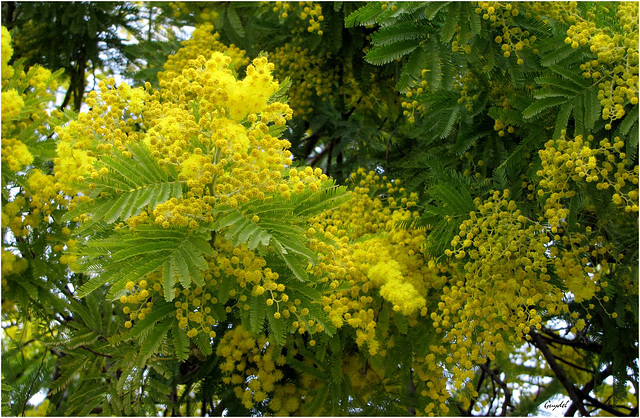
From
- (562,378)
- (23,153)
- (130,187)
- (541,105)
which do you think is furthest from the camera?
(562,378)

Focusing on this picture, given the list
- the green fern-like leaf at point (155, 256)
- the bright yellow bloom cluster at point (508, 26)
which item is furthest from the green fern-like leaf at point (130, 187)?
the bright yellow bloom cluster at point (508, 26)

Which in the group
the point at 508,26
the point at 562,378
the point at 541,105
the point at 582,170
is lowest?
the point at 562,378

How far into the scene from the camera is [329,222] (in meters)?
4.18

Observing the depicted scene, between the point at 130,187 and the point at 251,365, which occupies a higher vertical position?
the point at 130,187

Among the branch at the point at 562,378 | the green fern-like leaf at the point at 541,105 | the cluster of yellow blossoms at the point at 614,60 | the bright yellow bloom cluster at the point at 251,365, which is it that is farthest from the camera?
the branch at the point at 562,378

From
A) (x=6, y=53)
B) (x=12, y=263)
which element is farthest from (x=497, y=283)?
(x=6, y=53)

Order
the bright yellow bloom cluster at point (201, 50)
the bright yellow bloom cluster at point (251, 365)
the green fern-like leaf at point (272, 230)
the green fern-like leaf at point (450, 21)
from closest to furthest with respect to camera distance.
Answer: the green fern-like leaf at point (272, 230) → the green fern-like leaf at point (450, 21) → the bright yellow bloom cluster at point (251, 365) → the bright yellow bloom cluster at point (201, 50)

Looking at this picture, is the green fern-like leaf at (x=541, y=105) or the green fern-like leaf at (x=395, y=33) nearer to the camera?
the green fern-like leaf at (x=541, y=105)

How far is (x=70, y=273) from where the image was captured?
4551 mm

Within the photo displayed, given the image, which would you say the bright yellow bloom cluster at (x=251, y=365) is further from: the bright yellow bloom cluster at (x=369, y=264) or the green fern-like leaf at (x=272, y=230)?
the green fern-like leaf at (x=272, y=230)

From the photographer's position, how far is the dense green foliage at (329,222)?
3.25 metres

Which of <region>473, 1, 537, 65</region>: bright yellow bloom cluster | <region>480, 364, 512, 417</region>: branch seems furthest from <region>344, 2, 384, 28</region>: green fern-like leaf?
<region>480, 364, 512, 417</region>: branch

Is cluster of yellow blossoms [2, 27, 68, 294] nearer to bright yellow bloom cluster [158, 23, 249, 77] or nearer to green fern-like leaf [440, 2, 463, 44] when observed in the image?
bright yellow bloom cluster [158, 23, 249, 77]

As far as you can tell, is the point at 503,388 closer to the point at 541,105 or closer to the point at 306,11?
the point at 541,105
